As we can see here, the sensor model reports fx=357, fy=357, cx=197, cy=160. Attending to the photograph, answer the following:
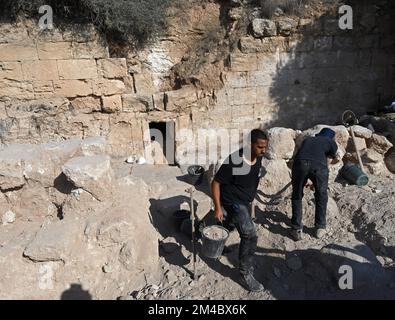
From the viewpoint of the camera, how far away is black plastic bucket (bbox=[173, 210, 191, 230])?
18.4 feet

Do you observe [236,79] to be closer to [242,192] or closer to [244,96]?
[244,96]

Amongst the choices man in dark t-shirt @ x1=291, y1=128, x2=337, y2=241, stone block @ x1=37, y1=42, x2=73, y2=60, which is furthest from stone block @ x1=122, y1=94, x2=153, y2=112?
man in dark t-shirt @ x1=291, y1=128, x2=337, y2=241

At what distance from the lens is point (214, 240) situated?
448 centimetres

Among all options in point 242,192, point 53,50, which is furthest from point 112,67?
point 242,192

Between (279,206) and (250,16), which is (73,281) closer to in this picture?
(279,206)

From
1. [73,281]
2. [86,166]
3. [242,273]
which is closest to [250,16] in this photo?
[86,166]

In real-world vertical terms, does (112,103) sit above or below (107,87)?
below

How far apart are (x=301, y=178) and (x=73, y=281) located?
11.0ft

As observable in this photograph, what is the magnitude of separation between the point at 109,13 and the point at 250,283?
6.36m

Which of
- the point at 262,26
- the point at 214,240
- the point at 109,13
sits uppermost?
the point at 109,13

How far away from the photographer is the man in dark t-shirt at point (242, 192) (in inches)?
167

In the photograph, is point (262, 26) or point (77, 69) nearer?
point (77, 69)

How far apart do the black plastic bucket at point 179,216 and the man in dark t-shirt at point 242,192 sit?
4.23 feet

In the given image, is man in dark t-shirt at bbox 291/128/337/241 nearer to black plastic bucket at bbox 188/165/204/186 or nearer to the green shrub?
black plastic bucket at bbox 188/165/204/186
